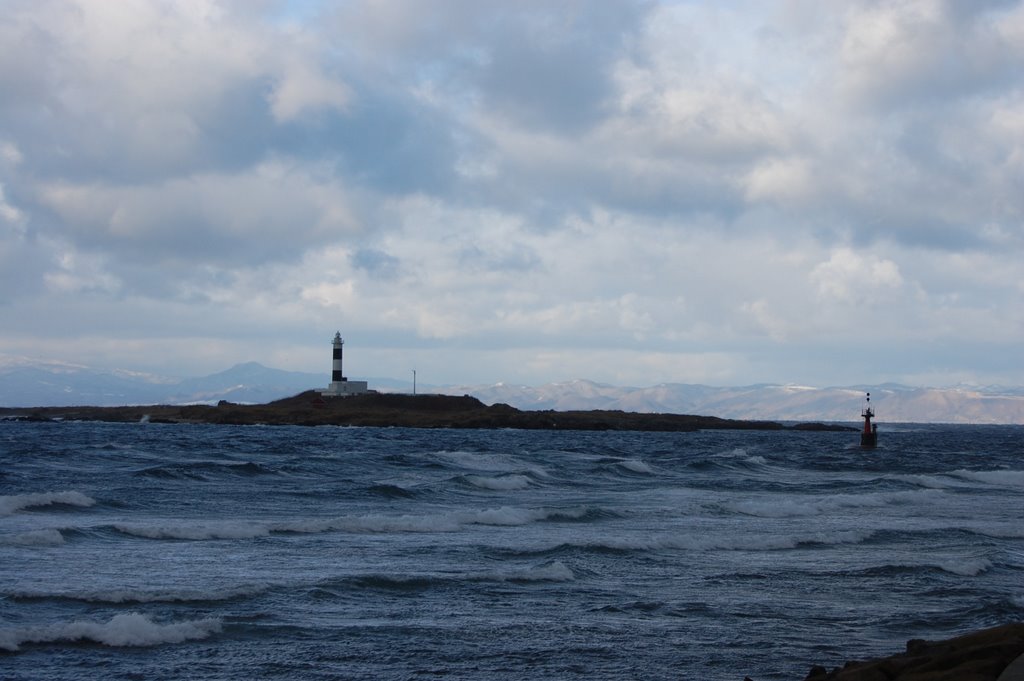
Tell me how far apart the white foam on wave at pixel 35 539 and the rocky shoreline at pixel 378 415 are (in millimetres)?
80085

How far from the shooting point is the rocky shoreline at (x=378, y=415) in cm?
10162

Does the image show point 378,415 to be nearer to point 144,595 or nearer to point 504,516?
point 504,516

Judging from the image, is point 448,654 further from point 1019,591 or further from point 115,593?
point 1019,591

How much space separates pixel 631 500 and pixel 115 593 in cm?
1927

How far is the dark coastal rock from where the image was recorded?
8.83m

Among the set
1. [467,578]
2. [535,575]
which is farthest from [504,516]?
[467,578]

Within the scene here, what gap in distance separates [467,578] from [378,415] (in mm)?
87970

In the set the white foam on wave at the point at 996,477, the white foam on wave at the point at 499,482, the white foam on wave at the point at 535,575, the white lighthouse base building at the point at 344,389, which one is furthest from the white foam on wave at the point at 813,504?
the white lighthouse base building at the point at 344,389

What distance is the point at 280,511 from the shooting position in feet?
81.6

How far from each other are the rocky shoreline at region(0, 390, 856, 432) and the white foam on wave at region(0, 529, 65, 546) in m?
80.1

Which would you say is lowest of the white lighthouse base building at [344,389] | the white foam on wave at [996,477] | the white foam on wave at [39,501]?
the white foam on wave at [996,477]

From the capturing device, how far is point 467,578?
52.3 feet

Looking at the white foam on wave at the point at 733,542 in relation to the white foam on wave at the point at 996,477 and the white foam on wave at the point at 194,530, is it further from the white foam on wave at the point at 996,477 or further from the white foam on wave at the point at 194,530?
the white foam on wave at the point at 996,477

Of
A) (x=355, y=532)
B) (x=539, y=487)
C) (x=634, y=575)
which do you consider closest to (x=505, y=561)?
(x=634, y=575)
